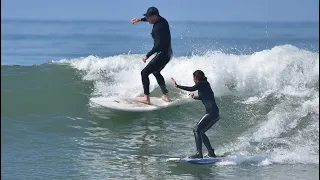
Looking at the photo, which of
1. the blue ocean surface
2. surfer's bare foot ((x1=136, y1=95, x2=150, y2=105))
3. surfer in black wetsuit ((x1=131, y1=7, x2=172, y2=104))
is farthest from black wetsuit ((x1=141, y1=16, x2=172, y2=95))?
Answer: the blue ocean surface

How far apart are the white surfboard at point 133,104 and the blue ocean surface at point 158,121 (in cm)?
12

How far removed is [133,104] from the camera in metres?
11.1

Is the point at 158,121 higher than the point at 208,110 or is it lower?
lower

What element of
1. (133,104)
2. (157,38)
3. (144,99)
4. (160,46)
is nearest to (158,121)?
(144,99)

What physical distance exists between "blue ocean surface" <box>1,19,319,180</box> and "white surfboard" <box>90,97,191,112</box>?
12 centimetres

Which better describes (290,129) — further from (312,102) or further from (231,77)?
(231,77)

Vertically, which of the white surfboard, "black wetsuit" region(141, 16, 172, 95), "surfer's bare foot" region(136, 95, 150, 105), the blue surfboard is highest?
"black wetsuit" region(141, 16, 172, 95)

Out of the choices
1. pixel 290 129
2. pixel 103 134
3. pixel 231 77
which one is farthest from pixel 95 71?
pixel 290 129

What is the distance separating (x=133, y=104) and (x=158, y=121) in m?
0.61

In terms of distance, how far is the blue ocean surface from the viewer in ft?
26.5

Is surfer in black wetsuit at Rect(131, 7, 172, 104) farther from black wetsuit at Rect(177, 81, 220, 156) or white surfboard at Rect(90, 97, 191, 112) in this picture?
black wetsuit at Rect(177, 81, 220, 156)

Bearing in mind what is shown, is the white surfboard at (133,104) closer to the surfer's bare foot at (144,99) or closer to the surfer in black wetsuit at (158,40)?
the surfer's bare foot at (144,99)

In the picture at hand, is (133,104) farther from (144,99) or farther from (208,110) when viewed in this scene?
(208,110)

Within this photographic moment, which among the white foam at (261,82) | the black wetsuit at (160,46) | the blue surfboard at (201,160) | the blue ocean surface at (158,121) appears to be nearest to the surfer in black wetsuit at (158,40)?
the black wetsuit at (160,46)
